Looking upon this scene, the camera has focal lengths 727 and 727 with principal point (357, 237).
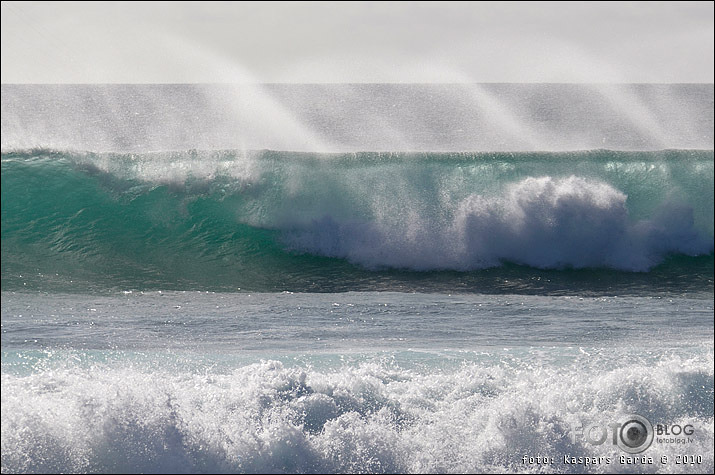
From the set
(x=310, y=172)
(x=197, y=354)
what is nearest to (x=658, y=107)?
(x=310, y=172)

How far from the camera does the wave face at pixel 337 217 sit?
8.01 m

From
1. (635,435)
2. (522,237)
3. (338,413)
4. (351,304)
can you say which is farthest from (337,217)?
(635,435)

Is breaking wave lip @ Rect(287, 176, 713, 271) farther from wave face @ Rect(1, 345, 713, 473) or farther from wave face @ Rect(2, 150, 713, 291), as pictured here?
wave face @ Rect(1, 345, 713, 473)

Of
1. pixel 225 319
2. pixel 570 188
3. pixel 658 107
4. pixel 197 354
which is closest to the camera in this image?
pixel 197 354

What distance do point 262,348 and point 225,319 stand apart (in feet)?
2.76

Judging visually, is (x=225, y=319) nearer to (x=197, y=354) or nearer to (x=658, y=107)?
(x=197, y=354)

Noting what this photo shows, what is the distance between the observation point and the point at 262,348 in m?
6.19

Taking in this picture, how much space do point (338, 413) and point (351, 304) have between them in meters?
2.24

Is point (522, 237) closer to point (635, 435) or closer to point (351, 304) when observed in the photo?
point (351, 304)

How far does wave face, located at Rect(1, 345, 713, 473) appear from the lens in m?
4.79

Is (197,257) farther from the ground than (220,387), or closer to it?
farther from the ground

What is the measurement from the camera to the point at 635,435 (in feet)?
16.5

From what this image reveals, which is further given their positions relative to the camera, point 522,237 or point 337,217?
point 337,217

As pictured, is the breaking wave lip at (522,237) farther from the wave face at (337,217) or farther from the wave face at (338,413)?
the wave face at (338,413)
